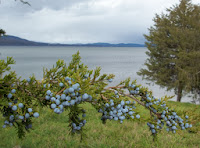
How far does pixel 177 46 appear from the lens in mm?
19734

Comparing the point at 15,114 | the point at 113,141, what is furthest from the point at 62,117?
the point at 15,114

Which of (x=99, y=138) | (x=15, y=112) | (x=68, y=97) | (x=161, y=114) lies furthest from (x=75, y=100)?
(x=99, y=138)

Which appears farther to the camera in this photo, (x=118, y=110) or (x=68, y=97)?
(x=118, y=110)

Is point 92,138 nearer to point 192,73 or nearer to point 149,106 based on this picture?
point 149,106

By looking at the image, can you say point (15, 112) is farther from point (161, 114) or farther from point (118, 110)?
point (161, 114)

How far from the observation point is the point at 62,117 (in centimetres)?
848

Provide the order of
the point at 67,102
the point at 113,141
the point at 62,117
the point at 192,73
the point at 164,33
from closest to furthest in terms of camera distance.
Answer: the point at 67,102 < the point at 113,141 < the point at 62,117 < the point at 192,73 < the point at 164,33

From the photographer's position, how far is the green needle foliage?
1.95 m

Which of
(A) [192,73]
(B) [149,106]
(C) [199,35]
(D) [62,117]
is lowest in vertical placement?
(D) [62,117]

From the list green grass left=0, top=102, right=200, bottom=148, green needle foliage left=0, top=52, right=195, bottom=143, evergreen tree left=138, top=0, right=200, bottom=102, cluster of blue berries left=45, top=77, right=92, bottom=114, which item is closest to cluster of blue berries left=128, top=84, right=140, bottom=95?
green needle foliage left=0, top=52, right=195, bottom=143

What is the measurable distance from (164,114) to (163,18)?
1979 centimetres

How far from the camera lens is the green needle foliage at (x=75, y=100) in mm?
1948

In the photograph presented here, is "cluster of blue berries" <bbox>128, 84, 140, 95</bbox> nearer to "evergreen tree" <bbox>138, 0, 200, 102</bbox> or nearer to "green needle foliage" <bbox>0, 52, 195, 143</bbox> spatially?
"green needle foliage" <bbox>0, 52, 195, 143</bbox>

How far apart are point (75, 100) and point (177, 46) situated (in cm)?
1982
